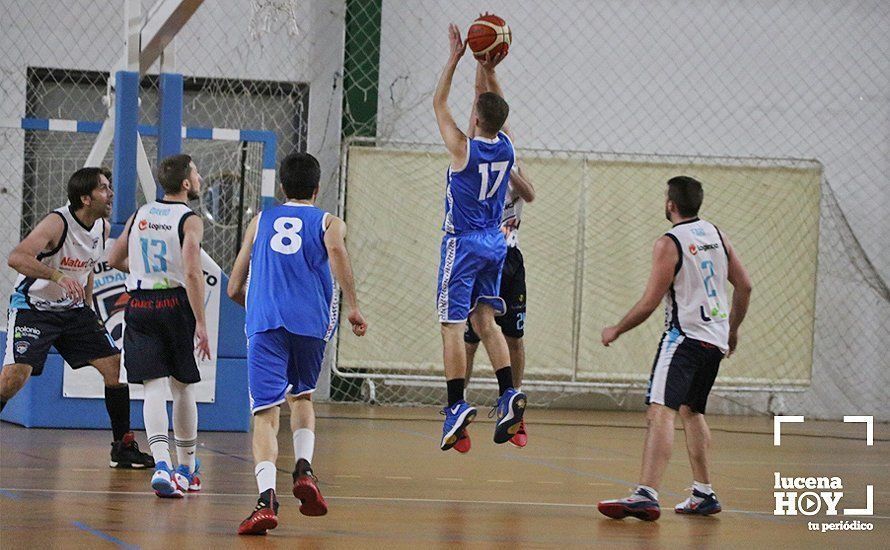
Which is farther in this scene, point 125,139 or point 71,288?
point 125,139

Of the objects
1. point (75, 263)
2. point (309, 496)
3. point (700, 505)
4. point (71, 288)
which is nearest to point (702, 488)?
point (700, 505)

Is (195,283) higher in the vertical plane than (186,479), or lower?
higher

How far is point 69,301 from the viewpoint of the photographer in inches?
323

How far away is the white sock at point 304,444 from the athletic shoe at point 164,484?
1.10m

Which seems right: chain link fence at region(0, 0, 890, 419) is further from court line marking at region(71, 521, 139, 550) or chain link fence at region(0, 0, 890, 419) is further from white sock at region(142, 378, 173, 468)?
court line marking at region(71, 521, 139, 550)

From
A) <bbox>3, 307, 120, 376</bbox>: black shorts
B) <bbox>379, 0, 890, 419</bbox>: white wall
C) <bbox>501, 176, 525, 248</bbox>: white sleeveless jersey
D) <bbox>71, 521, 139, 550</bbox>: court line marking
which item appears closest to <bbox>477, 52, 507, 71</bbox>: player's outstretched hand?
<bbox>501, 176, 525, 248</bbox>: white sleeveless jersey

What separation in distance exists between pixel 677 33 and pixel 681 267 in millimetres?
9474

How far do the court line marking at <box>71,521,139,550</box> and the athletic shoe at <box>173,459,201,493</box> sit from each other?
Answer: 1.18m

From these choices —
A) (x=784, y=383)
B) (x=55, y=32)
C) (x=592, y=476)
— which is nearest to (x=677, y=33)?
(x=784, y=383)

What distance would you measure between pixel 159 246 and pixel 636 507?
2872 millimetres

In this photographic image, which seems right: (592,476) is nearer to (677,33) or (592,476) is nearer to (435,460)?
(435,460)

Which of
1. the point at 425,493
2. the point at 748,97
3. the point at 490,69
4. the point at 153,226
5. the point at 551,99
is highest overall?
the point at 748,97

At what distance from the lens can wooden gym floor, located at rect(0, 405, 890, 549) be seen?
5.49m

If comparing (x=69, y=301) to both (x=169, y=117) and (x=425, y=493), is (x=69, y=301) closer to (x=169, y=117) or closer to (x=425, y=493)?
(x=169, y=117)
